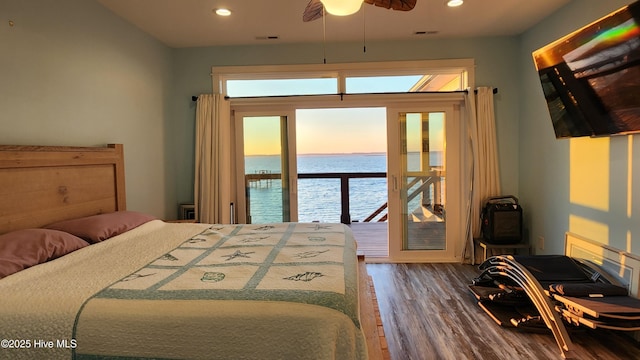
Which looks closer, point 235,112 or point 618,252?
point 618,252

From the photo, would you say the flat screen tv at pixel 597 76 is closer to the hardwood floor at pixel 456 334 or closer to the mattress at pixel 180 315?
the hardwood floor at pixel 456 334

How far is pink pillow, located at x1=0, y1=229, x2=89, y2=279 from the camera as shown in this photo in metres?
1.63

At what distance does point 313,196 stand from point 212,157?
9.37 feet

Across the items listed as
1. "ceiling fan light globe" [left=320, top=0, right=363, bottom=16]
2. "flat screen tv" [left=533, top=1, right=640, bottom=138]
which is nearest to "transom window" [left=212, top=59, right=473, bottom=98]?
"flat screen tv" [left=533, top=1, right=640, bottom=138]

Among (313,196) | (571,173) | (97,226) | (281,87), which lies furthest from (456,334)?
(313,196)

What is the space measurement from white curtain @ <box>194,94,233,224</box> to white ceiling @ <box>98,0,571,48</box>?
2.35 feet

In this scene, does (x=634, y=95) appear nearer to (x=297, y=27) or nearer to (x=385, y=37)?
(x=385, y=37)

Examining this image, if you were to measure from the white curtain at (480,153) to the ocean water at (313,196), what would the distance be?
110 centimetres

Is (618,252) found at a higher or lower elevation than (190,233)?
lower

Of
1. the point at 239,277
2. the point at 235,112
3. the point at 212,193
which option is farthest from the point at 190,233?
the point at 235,112

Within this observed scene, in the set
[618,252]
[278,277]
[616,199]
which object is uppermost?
[616,199]

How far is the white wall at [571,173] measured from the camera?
257 centimetres

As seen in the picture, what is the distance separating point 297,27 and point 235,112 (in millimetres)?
1253

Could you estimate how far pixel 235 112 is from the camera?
14.0 ft
